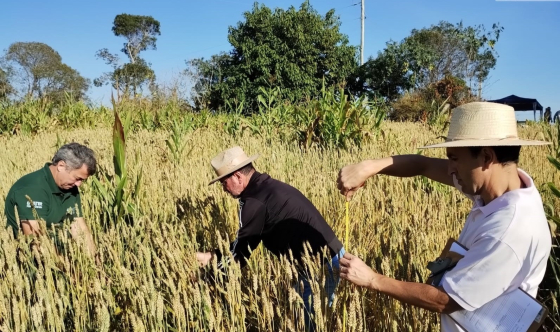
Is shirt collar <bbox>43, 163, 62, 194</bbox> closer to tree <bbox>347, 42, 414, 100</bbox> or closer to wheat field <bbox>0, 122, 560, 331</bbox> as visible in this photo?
wheat field <bbox>0, 122, 560, 331</bbox>

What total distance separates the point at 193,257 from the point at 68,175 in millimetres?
1442

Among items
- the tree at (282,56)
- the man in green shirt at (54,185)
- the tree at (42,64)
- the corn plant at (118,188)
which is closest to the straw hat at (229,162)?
the corn plant at (118,188)

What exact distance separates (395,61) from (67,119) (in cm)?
1680

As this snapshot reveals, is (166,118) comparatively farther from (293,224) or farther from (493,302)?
(493,302)

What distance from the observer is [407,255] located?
1992 mm

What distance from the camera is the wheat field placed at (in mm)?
1646

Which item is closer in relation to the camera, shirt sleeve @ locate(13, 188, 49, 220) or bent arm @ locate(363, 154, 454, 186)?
bent arm @ locate(363, 154, 454, 186)

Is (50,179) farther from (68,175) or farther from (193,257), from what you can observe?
(193,257)

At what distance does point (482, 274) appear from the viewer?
112cm

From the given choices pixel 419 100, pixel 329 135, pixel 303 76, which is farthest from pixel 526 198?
pixel 303 76

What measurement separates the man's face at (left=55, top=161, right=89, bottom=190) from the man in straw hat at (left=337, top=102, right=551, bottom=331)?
2325 mm

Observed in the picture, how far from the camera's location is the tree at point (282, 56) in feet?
71.9

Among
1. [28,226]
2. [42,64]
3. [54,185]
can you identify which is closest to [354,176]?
[28,226]

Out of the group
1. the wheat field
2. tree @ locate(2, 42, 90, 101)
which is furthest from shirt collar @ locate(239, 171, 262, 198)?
tree @ locate(2, 42, 90, 101)
